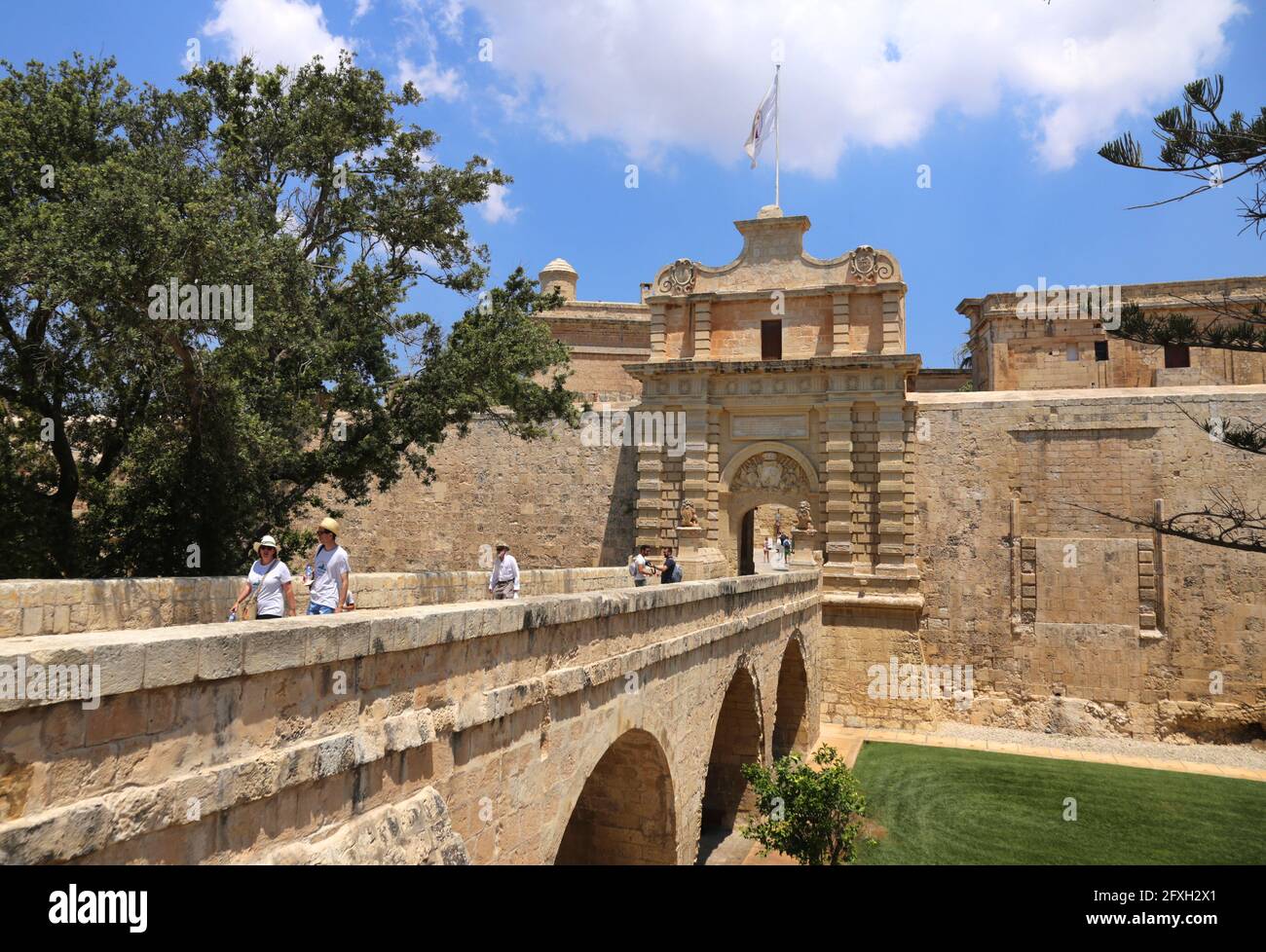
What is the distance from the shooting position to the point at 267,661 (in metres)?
3.58

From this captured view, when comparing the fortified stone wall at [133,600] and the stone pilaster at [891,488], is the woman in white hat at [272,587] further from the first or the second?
the stone pilaster at [891,488]

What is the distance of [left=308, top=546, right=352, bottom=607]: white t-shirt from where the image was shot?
657 cm

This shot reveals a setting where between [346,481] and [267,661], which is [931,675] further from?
[267,661]

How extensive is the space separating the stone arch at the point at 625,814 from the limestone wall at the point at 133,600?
7.80 feet

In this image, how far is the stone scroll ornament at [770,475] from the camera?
62.1ft

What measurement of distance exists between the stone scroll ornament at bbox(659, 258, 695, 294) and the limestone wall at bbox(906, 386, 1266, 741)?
18.6ft

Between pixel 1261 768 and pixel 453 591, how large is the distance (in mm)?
14787

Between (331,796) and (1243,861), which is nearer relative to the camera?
(331,796)

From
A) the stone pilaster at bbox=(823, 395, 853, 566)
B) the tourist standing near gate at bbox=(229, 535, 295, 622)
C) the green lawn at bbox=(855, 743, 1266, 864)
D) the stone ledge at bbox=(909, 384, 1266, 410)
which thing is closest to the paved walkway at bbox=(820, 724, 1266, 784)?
the green lawn at bbox=(855, 743, 1266, 864)

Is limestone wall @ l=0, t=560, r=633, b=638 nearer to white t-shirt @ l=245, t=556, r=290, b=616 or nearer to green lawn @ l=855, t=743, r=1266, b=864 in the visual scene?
white t-shirt @ l=245, t=556, r=290, b=616

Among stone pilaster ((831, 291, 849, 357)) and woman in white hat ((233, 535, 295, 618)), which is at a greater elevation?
stone pilaster ((831, 291, 849, 357))

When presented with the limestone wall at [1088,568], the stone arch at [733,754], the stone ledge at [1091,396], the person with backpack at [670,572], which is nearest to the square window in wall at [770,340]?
the stone ledge at [1091,396]

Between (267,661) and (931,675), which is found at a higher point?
(267,661)
